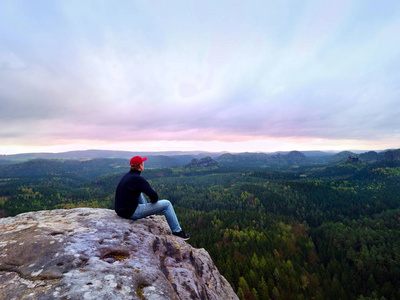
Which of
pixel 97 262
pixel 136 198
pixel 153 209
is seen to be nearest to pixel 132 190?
pixel 136 198

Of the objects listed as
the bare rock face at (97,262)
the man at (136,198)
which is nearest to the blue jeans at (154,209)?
the man at (136,198)

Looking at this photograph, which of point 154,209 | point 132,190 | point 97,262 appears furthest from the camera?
point 154,209

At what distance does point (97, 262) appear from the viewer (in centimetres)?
872

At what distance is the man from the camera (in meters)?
11.8

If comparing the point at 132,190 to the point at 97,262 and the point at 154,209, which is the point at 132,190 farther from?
the point at 97,262

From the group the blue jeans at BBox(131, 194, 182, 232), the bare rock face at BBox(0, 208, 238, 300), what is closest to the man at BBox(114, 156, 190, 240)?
the blue jeans at BBox(131, 194, 182, 232)

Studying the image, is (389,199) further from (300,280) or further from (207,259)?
(207,259)

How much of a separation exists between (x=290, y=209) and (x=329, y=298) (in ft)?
414

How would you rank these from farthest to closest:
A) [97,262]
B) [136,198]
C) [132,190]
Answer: [136,198] → [132,190] → [97,262]

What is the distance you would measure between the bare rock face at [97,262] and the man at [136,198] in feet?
2.61

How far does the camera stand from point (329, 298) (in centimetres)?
6788

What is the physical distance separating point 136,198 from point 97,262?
13.9ft

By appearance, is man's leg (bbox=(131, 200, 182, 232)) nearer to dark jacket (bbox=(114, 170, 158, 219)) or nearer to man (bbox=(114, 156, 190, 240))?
man (bbox=(114, 156, 190, 240))

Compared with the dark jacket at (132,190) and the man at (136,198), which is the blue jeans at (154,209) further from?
the dark jacket at (132,190)
